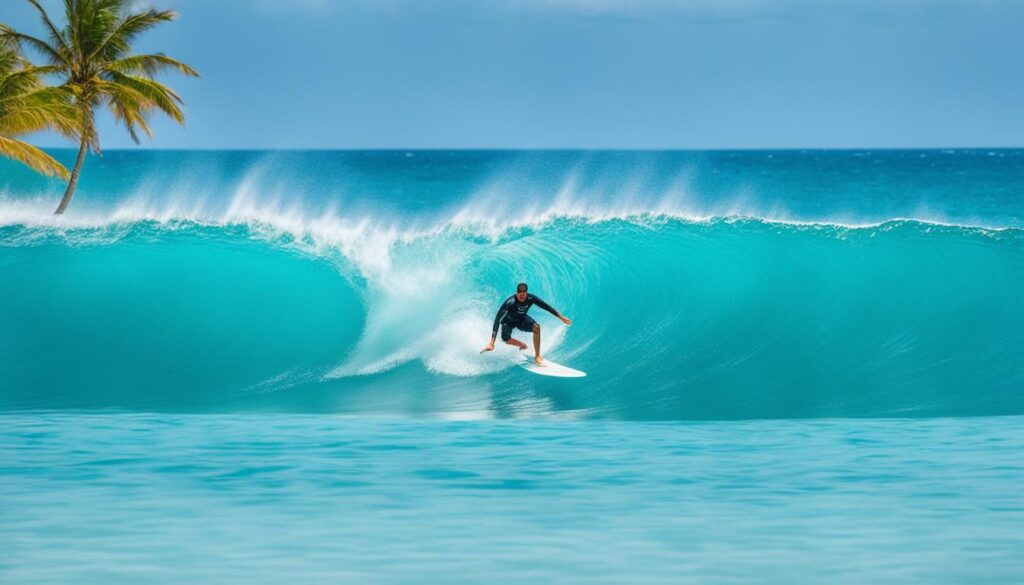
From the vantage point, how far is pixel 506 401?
12.4m

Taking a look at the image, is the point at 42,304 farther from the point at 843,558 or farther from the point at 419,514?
the point at 843,558

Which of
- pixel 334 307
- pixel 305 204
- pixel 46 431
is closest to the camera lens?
pixel 46 431

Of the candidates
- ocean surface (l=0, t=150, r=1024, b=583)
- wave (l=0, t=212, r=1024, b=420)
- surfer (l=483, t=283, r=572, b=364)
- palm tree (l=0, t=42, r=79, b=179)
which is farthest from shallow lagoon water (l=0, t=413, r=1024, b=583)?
palm tree (l=0, t=42, r=79, b=179)

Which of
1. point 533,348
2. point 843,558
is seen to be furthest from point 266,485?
point 533,348

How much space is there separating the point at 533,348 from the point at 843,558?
7682 mm

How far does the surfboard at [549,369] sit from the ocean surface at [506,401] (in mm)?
162

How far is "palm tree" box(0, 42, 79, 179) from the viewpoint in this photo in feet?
72.3

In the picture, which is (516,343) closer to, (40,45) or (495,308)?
(495,308)

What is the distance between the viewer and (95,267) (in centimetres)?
1831

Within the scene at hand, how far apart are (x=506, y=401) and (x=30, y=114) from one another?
1386cm

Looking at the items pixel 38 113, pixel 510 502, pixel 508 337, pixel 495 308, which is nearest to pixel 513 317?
pixel 508 337

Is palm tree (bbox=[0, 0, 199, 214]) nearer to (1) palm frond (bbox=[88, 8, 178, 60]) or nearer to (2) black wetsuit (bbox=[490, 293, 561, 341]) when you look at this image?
(1) palm frond (bbox=[88, 8, 178, 60])

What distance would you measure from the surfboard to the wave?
0.12m

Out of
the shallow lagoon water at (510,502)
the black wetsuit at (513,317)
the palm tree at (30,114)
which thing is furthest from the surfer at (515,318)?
the palm tree at (30,114)
